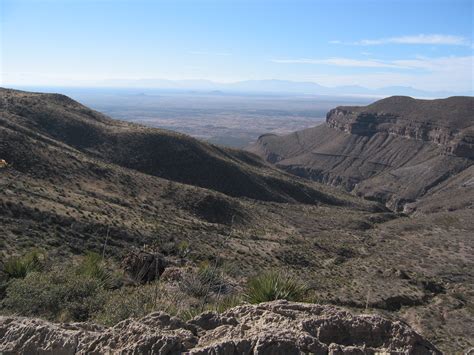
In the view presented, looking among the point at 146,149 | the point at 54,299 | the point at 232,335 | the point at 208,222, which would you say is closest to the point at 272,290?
the point at 232,335

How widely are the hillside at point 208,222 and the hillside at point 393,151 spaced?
26.0 m

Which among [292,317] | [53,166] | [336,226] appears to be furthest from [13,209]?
[336,226]

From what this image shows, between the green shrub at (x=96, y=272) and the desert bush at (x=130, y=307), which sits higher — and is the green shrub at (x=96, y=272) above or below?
below

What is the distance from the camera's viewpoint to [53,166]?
35.9m

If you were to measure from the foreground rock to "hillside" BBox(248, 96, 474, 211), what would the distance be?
70.0 meters

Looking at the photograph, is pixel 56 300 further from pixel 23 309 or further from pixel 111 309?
pixel 111 309

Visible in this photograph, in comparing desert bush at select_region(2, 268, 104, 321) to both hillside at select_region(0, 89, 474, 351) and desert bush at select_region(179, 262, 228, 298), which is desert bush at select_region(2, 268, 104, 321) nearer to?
hillside at select_region(0, 89, 474, 351)

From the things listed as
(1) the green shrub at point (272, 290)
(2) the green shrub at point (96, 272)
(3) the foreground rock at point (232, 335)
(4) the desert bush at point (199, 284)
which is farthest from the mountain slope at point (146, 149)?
(3) the foreground rock at point (232, 335)

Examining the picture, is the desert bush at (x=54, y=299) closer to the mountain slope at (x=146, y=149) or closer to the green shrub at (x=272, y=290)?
the green shrub at (x=272, y=290)

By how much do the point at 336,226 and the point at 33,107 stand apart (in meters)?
37.8

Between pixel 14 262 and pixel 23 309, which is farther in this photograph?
pixel 14 262

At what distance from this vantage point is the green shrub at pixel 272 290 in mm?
8969

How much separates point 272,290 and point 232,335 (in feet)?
10.8

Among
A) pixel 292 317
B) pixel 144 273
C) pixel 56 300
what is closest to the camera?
pixel 292 317
